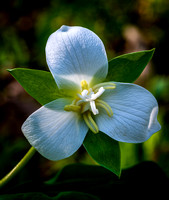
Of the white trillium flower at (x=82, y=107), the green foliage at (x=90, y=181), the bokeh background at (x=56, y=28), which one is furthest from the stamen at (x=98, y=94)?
the bokeh background at (x=56, y=28)

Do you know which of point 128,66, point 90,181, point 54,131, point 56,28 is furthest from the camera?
point 56,28

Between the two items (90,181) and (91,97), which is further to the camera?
(90,181)

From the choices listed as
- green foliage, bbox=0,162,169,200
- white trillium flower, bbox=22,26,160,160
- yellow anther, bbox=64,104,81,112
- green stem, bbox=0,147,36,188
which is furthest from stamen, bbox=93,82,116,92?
green foliage, bbox=0,162,169,200

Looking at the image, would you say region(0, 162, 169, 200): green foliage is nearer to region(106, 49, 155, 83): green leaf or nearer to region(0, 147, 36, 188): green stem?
region(0, 147, 36, 188): green stem

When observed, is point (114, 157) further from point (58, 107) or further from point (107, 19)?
point (107, 19)

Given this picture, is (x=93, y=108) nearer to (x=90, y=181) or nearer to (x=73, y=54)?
(x=73, y=54)

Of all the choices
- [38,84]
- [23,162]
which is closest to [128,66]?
[38,84]
